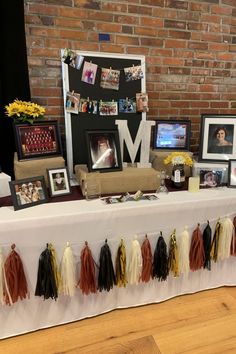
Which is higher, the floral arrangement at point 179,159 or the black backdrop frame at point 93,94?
the black backdrop frame at point 93,94

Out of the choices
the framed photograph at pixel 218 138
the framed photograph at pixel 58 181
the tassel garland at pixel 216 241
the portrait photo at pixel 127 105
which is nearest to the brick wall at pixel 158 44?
the portrait photo at pixel 127 105

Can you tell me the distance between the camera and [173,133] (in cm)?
220

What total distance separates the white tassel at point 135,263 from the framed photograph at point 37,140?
75 cm

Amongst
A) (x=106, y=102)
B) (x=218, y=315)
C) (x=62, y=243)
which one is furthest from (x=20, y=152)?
(x=218, y=315)

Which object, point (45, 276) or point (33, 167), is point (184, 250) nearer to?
point (45, 276)

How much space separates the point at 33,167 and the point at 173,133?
41.2 inches

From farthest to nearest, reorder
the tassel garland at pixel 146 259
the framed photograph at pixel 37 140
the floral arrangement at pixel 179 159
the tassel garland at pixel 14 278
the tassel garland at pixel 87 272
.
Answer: the floral arrangement at pixel 179 159 < the framed photograph at pixel 37 140 < the tassel garland at pixel 146 259 < the tassel garland at pixel 87 272 < the tassel garland at pixel 14 278

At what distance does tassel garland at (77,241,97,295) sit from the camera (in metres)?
1.52

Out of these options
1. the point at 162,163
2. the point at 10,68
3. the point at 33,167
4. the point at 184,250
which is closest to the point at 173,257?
the point at 184,250

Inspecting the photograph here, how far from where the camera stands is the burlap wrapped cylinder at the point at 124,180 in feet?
5.75

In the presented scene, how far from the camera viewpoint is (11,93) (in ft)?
6.24

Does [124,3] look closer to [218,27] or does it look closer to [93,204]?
[218,27]

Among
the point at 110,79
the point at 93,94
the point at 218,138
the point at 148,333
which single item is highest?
the point at 110,79

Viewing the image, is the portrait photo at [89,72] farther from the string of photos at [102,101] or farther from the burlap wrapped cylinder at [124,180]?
the burlap wrapped cylinder at [124,180]
